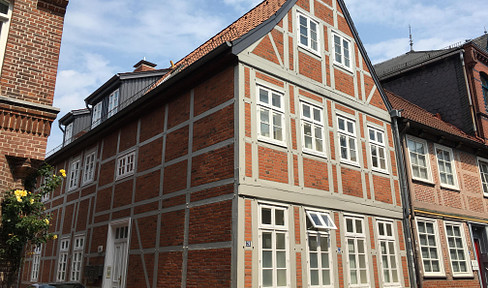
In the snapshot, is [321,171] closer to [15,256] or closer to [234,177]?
[234,177]

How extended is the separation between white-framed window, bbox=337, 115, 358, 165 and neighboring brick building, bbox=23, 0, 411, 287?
0.04m

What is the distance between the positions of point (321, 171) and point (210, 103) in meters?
3.25

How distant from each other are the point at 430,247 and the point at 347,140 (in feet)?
15.4

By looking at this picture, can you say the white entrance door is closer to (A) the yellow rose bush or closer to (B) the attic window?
(A) the yellow rose bush

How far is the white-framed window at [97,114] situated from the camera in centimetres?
1834

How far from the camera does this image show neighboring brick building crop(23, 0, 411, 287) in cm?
884

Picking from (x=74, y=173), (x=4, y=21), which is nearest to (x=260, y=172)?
(x=4, y=21)

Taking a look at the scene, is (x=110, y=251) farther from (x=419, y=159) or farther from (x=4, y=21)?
(x=419, y=159)

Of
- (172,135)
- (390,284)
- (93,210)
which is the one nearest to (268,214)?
(172,135)

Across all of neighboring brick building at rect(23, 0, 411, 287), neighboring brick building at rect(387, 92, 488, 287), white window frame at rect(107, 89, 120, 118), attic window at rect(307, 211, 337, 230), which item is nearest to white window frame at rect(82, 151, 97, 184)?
neighboring brick building at rect(23, 0, 411, 287)

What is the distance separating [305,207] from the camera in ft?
31.9

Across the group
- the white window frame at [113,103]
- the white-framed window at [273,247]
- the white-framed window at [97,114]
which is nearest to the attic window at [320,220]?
the white-framed window at [273,247]

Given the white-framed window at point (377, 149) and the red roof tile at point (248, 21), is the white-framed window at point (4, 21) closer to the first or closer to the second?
the red roof tile at point (248, 21)

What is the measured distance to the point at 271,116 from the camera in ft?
32.1
